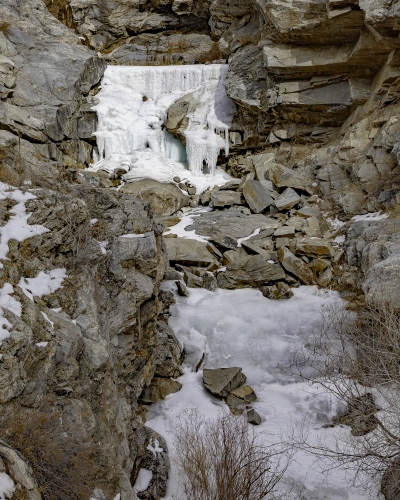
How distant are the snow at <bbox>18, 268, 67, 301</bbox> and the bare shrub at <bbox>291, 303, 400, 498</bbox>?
406 centimetres

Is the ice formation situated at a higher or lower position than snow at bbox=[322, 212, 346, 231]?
higher

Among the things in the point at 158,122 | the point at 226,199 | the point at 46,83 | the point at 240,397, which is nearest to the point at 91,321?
the point at 240,397

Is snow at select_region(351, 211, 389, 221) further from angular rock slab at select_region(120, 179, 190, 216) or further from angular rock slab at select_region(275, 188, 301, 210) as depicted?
angular rock slab at select_region(120, 179, 190, 216)

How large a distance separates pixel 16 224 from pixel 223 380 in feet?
16.8

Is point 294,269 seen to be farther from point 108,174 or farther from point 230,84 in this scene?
point 230,84

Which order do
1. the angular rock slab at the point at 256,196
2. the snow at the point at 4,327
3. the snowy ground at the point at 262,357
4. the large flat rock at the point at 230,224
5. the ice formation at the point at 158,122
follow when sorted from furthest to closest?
the ice formation at the point at 158,122 < the angular rock slab at the point at 256,196 < the large flat rock at the point at 230,224 < the snowy ground at the point at 262,357 < the snow at the point at 4,327

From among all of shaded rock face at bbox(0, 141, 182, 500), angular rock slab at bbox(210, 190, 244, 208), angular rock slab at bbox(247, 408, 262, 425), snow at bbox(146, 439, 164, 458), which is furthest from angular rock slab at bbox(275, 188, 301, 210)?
snow at bbox(146, 439, 164, 458)

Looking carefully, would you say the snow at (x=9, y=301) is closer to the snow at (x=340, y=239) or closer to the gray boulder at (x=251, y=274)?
the gray boulder at (x=251, y=274)

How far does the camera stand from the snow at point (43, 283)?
5.19 meters

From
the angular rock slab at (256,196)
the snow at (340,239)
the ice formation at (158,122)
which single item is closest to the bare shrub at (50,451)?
the snow at (340,239)

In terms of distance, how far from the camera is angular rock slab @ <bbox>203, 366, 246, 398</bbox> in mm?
8633

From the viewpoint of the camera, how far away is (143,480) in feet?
20.7

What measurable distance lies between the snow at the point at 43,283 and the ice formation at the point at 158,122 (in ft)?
36.1

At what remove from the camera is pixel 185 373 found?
9.41 metres
